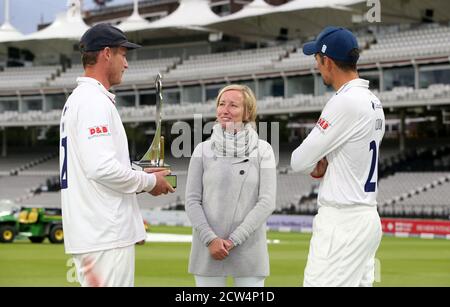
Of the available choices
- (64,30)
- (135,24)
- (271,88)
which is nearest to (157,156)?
(271,88)

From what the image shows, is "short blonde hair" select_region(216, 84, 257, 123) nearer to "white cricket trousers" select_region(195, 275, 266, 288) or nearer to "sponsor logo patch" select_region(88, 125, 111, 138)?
"white cricket trousers" select_region(195, 275, 266, 288)

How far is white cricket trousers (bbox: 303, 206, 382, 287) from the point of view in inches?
231

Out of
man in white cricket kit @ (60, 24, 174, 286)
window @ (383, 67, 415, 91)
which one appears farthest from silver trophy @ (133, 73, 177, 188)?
window @ (383, 67, 415, 91)

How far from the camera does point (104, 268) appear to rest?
5707 mm

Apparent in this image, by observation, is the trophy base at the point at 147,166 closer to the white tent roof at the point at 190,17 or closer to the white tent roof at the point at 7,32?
the white tent roof at the point at 190,17

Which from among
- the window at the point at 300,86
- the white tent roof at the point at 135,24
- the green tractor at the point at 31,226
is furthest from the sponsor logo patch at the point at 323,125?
the white tent roof at the point at 135,24

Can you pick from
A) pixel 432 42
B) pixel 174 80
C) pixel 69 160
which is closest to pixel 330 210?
pixel 69 160

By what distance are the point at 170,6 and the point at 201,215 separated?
73677 millimetres

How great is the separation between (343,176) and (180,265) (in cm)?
1449

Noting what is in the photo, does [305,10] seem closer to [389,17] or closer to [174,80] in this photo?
[389,17]

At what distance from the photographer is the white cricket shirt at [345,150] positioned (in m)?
5.82

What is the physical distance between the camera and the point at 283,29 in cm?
6525

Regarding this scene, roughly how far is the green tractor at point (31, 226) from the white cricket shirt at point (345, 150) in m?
→ 21.8

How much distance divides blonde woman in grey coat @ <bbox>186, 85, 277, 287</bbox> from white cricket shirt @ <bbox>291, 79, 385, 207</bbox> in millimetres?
860
